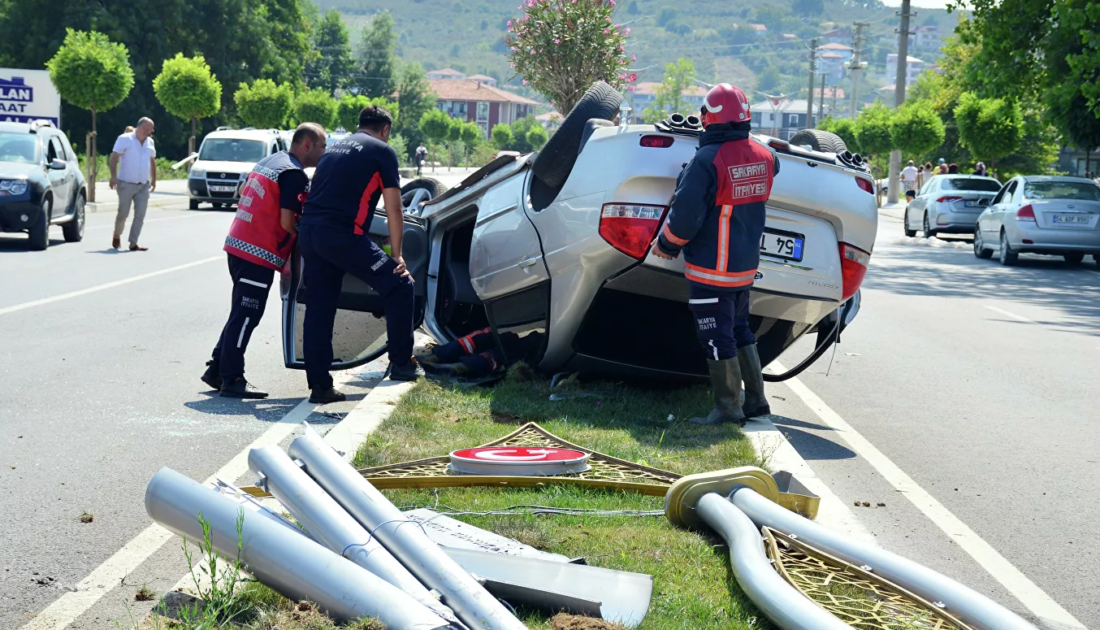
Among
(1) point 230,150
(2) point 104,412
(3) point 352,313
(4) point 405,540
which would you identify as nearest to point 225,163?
(1) point 230,150

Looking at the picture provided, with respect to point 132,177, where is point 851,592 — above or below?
below

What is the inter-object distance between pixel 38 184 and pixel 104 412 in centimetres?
1197

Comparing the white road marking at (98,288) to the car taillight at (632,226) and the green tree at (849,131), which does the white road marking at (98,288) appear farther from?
the green tree at (849,131)

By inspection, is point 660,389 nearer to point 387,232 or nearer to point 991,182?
point 387,232

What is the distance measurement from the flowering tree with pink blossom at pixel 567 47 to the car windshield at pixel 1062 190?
343 inches

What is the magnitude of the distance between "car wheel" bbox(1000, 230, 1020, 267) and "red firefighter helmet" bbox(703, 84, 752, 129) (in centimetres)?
1670

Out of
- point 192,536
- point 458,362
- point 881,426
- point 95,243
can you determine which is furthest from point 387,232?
point 95,243

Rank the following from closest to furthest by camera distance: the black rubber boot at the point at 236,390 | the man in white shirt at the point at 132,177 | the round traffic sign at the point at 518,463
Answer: the round traffic sign at the point at 518,463 → the black rubber boot at the point at 236,390 → the man in white shirt at the point at 132,177

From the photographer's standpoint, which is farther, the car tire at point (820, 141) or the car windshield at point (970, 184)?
the car windshield at point (970, 184)

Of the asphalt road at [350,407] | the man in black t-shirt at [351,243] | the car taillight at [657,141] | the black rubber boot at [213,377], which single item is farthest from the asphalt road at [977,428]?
the black rubber boot at [213,377]

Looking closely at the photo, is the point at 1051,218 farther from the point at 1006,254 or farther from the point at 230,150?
the point at 230,150

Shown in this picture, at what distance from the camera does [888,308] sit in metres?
14.9

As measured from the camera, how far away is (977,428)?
25.5 ft

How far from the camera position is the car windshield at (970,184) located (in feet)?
93.1
